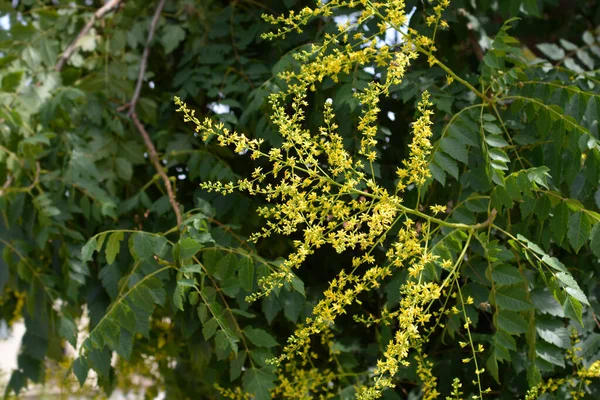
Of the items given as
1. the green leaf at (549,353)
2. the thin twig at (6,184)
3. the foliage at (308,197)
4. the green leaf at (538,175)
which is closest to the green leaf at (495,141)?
the foliage at (308,197)

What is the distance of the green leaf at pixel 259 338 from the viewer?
5.67ft

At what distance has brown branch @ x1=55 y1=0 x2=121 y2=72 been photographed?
239 cm

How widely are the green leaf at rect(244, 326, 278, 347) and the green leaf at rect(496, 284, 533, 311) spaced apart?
0.49m

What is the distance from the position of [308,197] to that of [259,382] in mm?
545


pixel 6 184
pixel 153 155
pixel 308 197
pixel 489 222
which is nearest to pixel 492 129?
pixel 489 222

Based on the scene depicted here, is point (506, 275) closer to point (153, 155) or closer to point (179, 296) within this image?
point (179, 296)

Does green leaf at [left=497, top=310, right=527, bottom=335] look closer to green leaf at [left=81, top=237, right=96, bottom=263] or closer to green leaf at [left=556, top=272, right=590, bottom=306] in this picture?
green leaf at [left=556, top=272, right=590, bottom=306]

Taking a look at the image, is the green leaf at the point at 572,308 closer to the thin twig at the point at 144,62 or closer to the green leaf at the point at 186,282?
the green leaf at the point at 186,282

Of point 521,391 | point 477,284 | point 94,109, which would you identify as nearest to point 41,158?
point 94,109

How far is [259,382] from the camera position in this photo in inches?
67.1

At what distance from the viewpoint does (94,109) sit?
224 centimetres

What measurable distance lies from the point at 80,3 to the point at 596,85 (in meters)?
1.68

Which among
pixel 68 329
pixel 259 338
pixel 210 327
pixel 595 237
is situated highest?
pixel 595 237

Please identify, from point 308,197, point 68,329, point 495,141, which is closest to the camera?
point 308,197
